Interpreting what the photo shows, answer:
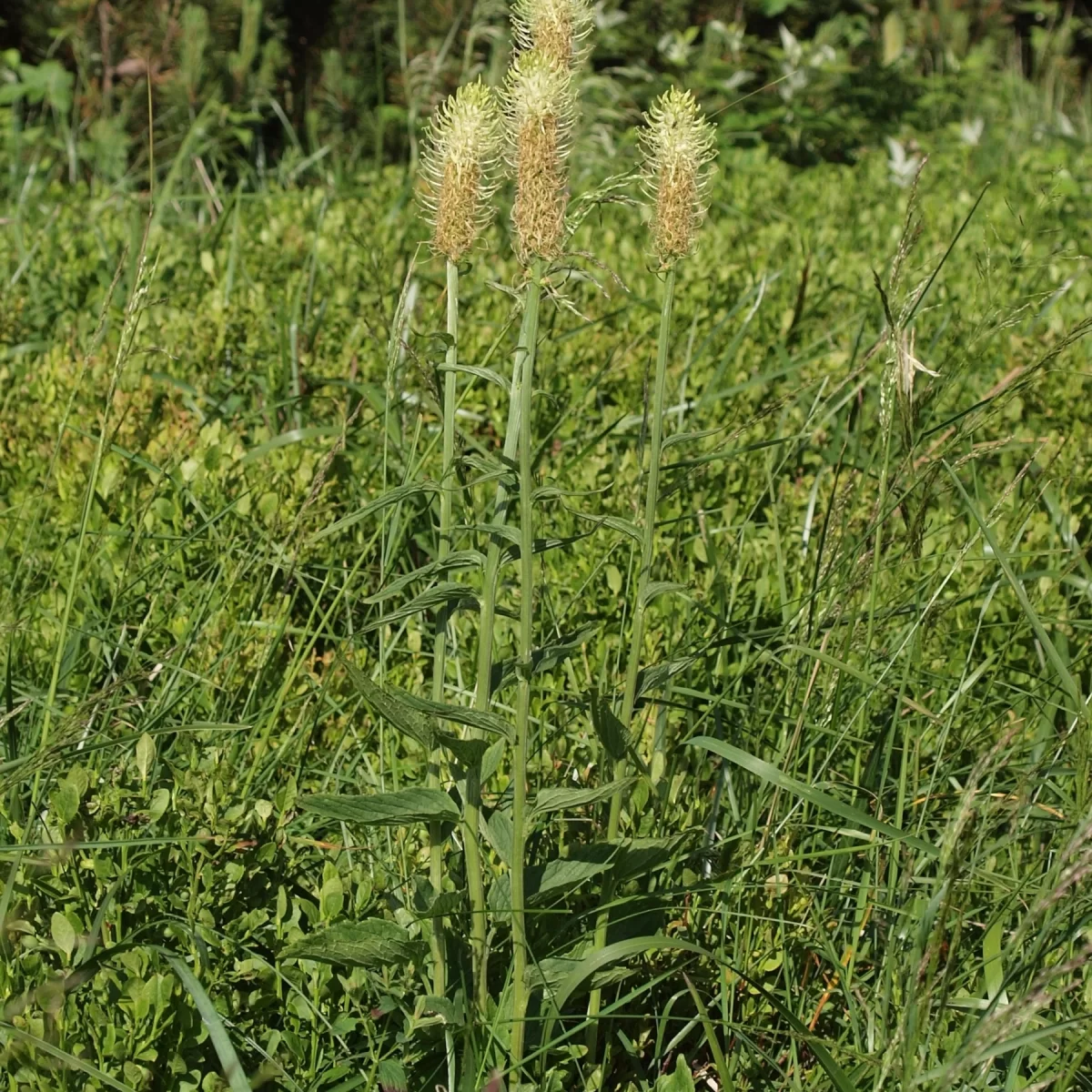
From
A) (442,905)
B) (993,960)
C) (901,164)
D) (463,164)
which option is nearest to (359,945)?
(442,905)

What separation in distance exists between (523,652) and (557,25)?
694 mm

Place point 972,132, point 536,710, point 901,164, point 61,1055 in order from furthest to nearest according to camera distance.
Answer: point 972,132, point 901,164, point 536,710, point 61,1055

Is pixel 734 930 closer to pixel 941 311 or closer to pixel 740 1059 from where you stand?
pixel 740 1059

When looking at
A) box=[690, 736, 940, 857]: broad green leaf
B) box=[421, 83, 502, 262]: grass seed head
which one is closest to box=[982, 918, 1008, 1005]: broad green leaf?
box=[690, 736, 940, 857]: broad green leaf

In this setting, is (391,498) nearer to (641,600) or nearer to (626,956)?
(641,600)

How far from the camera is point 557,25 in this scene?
1.55 meters

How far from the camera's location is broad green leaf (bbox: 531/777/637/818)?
1.55 metres

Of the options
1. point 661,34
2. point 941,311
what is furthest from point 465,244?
point 661,34

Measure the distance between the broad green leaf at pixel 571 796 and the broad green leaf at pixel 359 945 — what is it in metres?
0.22

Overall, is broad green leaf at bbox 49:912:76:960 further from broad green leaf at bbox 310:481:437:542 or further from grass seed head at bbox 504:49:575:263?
grass seed head at bbox 504:49:575:263

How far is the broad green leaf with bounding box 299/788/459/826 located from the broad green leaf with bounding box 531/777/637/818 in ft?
0.32

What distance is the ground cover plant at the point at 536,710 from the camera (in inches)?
64.1

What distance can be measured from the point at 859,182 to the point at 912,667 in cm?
438

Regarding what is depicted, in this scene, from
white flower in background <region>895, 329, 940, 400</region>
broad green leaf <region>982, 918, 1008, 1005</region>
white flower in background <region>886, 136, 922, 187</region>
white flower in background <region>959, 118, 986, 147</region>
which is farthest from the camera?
white flower in background <region>959, 118, 986, 147</region>
